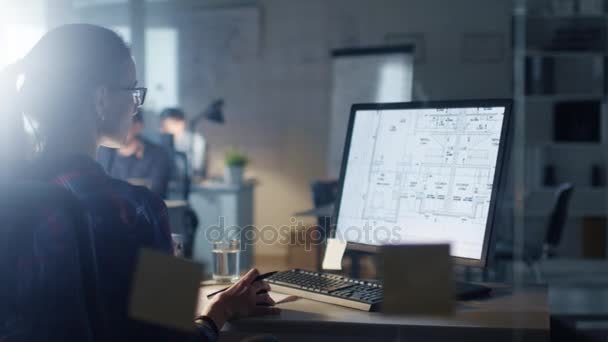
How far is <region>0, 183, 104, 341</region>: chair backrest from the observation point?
0.72m

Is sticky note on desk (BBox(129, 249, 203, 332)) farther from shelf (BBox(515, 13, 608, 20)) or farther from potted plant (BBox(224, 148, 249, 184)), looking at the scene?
shelf (BBox(515, 13, 608, 20))

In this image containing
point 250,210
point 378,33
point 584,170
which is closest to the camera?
point 250,210

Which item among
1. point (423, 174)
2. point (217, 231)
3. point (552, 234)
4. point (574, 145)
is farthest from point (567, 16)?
point (423, 174)

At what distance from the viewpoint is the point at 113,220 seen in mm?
890

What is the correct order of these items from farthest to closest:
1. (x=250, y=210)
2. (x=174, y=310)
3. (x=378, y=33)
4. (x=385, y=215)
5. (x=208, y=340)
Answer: (x=378, y=33) → (x=250, y=210) → (x=385, y=215) → (x=208, y=340) → (x=174, y=310)

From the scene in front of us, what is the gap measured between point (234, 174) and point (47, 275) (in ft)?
13.2

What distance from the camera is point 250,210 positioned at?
5.09 m

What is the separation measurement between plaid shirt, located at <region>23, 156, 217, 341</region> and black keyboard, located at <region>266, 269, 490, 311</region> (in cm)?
30

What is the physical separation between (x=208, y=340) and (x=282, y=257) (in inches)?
185

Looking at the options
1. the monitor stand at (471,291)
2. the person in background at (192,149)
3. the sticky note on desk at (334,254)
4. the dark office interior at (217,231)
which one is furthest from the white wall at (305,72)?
the monitor stand at (471,291)

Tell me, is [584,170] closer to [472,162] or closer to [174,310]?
[472,162]

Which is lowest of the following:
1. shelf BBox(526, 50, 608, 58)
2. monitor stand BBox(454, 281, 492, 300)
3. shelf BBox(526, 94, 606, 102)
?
monitor stand BBox(454, 281, 492, 300)

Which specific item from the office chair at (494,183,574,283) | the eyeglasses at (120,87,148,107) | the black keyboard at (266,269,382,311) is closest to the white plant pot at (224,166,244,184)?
the office chair at (494,183,574,283)

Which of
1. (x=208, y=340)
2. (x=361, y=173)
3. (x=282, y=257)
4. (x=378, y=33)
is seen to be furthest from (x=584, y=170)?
(x=208, y=340)
